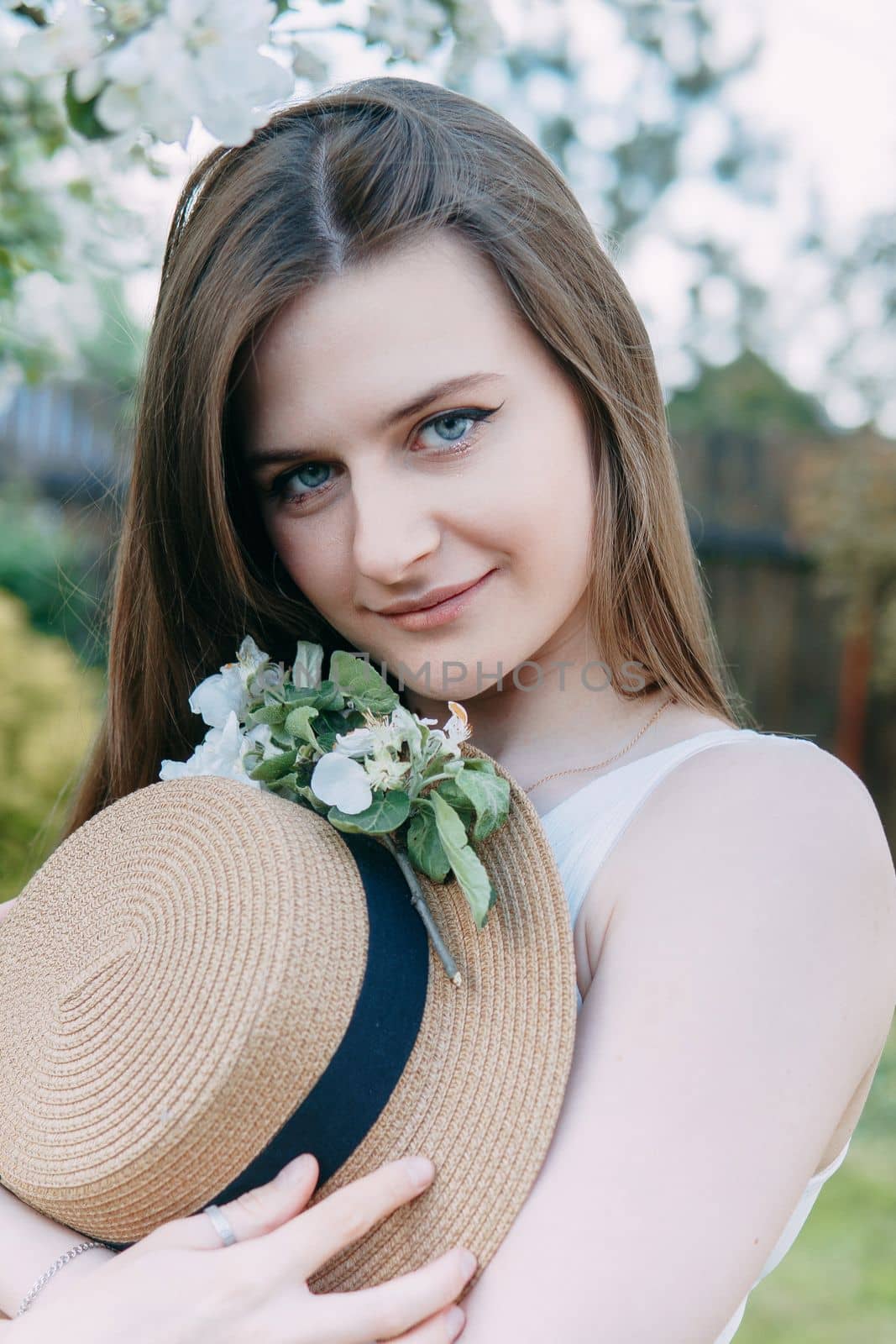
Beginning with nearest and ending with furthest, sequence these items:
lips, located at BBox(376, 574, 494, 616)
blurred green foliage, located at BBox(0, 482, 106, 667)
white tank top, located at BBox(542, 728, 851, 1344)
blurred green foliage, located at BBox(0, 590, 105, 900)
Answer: white tank top, located at BBox(542, 728, 851, 1344), lips, located at BBox(376, 574, 494, 616), blurred green foliage, located at BBox(0, 590, 105, 900), blurred green foliage, located at BBox(0, 482, 106, 667)

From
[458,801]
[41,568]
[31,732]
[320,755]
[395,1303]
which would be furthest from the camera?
[41,568]

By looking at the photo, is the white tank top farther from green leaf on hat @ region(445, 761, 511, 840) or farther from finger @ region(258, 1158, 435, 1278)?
finger @ region(258, 1158, 435, 1278)

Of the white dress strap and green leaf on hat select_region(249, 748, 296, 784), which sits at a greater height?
green leaf on hat select_region(249, 748, 296, 784)

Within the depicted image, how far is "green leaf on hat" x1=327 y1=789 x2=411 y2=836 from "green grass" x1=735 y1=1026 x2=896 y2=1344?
3.03 meters

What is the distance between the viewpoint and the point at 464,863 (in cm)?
135

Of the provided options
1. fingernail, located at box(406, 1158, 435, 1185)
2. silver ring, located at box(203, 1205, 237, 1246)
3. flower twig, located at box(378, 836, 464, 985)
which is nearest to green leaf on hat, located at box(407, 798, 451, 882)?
flower twig, located at box(378, 836, 464, 985)

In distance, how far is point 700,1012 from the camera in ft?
4.23

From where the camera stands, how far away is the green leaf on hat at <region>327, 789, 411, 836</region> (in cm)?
141

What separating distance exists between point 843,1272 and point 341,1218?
3.52 metres

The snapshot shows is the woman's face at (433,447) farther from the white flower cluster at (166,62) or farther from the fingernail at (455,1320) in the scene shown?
the fingernail at (455,1320)

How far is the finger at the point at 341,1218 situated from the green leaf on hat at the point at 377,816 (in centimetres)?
35

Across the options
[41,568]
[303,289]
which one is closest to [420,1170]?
[303,289]

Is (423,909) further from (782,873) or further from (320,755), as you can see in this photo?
(782,873)

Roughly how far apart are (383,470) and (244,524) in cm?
37
